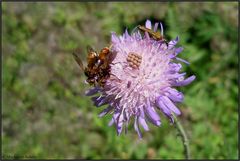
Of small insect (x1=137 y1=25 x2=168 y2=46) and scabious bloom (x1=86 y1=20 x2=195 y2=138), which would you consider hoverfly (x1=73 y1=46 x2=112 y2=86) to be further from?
small insect (x1=137 y1=25 x2=168 y2=46)

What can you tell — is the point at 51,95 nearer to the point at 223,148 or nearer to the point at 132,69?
the point at 223,148

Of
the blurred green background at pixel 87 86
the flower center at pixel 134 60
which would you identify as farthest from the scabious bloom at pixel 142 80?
the blurred green background at pixel 87 86

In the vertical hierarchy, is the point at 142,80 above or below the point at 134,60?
below

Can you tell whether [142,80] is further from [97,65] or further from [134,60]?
[97,65]

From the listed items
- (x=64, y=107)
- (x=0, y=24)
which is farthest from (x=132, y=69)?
(x=0, y=24)

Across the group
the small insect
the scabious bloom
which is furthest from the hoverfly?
the small insect

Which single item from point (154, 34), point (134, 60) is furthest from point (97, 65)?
point (154, 34)

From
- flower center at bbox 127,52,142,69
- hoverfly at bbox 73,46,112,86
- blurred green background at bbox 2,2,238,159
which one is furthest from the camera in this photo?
blurred green background at bbox 2,2,238,159
